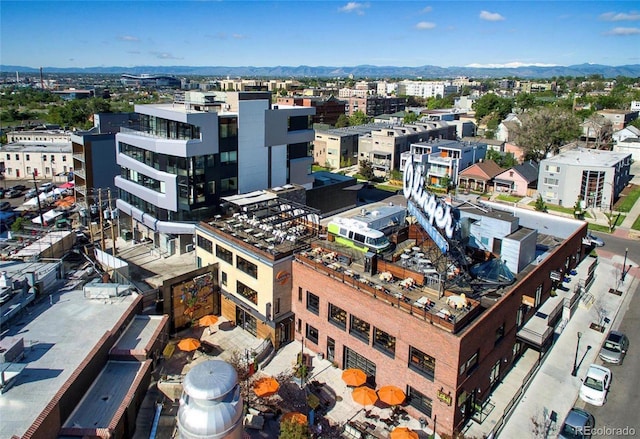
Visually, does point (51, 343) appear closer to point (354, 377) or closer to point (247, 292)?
point (247, 292)

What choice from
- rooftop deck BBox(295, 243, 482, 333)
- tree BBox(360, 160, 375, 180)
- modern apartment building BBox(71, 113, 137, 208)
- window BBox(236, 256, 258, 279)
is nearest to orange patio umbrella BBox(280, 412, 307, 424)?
rooftop deck BBox(295, 243, 482, 333)

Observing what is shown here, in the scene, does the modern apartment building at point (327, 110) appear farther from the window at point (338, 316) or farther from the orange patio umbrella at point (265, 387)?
the orange patio umbrella at point (265, 387)

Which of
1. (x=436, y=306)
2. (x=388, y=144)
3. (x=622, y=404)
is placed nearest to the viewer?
(x=436, y=306)

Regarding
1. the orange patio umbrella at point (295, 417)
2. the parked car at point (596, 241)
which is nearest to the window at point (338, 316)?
the orange patio umbrella at point (295, 417)

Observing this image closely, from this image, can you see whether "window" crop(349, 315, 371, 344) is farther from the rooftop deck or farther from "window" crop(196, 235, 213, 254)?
"window" crop(196, 235, 213, 254)

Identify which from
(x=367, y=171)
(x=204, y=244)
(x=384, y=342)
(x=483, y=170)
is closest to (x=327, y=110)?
(x=367, y=171)
